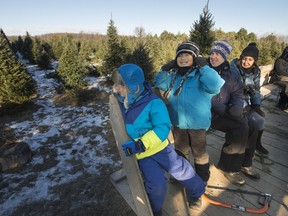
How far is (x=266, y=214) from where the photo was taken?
2.03 m

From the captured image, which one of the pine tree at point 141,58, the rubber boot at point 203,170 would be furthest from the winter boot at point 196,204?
the pine tree at point 141,58

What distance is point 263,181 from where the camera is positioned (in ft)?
8.16

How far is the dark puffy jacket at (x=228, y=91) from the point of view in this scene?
8.08 ft

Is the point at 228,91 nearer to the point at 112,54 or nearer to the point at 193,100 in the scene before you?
the point at 193,100

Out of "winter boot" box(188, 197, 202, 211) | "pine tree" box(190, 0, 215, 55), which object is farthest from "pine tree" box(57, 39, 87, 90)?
"winter boot" box(188, 197, 202, 211)

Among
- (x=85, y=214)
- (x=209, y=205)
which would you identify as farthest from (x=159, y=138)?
(x=85, y=214)

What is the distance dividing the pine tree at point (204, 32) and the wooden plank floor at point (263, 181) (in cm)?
869

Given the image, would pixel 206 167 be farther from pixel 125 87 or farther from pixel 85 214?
pixel 85 214

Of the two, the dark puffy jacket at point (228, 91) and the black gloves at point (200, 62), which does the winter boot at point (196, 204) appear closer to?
the dark puffy jacket at point (228, 91)

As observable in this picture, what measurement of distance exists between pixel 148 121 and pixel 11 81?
9117 millimetres

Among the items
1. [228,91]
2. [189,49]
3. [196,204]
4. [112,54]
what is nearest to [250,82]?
[228,91]

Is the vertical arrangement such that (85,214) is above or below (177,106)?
below

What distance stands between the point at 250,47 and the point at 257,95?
714mm

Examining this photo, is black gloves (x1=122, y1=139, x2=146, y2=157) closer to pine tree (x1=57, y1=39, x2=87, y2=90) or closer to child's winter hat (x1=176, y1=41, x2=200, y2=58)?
child's winter hat (x1=176, y1=41, x2=200, y2=58)
